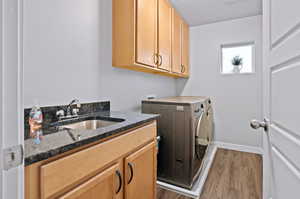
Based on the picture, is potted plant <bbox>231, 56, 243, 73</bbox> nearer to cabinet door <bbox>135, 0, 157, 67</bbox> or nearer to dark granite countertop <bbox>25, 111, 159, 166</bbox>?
cabinet door <bbox>135, 0, 157, 67</bbox>

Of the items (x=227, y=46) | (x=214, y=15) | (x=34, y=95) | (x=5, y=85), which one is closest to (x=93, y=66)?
(x=34, y=95)

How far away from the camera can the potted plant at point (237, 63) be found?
3033mm

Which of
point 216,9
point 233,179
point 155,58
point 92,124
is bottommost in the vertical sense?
point 233,179

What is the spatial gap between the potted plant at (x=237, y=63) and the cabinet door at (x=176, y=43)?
3.56ft

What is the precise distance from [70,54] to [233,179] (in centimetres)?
230

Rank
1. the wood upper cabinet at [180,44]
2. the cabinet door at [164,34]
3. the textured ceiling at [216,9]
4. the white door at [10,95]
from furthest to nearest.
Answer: the wood upper cabinet at [180,44], the textured ceiling at [216,9], the cabinet door at [164,34], the white door at [10,95]

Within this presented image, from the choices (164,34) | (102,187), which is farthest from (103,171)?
(164,34)

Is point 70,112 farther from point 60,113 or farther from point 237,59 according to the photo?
point 237,59

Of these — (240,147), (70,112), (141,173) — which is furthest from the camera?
(240,147)

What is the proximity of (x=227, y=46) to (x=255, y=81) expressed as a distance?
0.83 m

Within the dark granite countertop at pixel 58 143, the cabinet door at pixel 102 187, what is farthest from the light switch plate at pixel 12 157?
the cabinet door at pixel 102 187

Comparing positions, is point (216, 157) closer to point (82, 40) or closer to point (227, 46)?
point (227, 46)

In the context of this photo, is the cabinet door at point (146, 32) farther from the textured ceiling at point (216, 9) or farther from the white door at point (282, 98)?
the white door at point (282, 98)

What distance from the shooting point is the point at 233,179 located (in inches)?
82.0
